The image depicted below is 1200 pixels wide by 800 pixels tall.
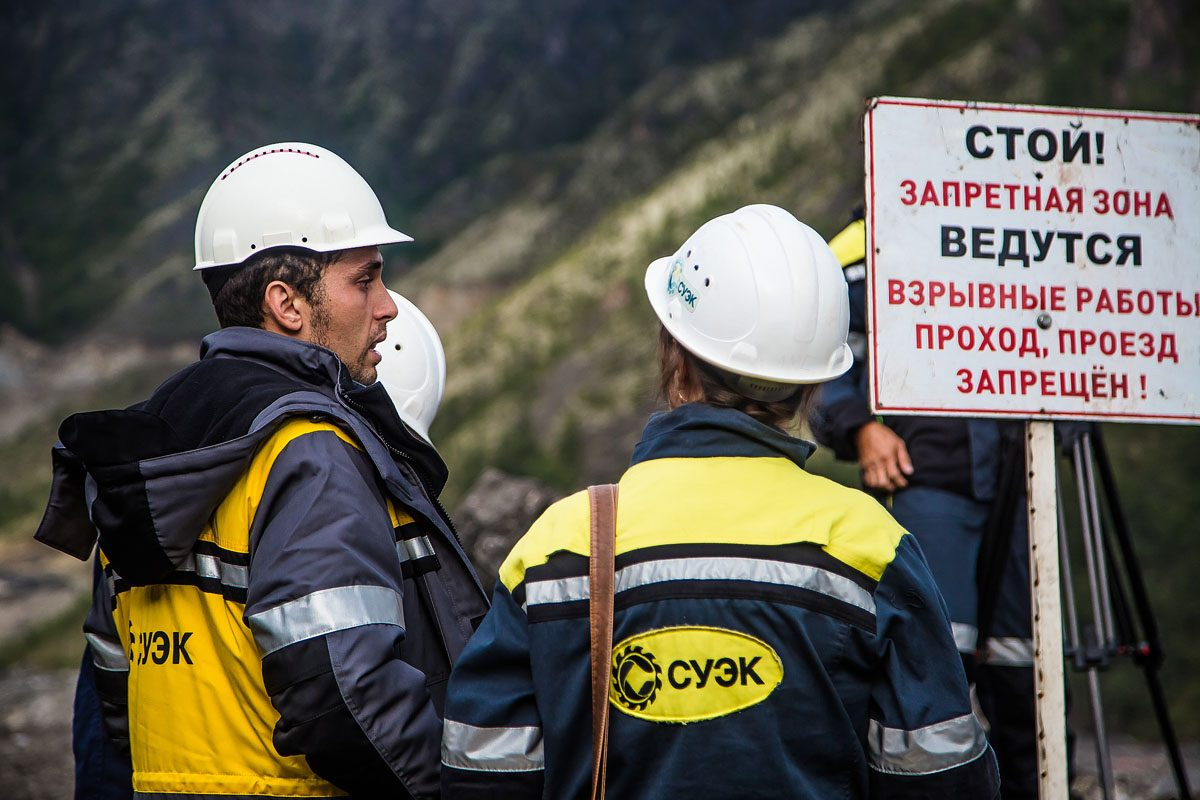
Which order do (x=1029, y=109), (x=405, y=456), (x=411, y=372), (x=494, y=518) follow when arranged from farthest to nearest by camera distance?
(x=494, y=518) → (x=411, y=372) → (x=1029, y=109) → (x=405, y=456)

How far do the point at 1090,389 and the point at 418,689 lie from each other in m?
1.73

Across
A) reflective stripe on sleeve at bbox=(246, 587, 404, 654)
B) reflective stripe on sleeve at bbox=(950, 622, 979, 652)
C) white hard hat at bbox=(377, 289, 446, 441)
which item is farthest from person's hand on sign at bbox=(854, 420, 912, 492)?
reflective stripe on sleeve at bbox=(246, 587, 404, 654)

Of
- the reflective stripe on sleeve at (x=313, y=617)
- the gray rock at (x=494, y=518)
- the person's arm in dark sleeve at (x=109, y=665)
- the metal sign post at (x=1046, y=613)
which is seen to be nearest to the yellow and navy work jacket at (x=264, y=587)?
the reflective stripe on sleeve at (x=313, y=617)

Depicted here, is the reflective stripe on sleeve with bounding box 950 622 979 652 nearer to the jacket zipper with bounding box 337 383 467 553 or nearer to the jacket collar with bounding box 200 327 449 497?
the jacket zipper with bounding box 337 383 467 553

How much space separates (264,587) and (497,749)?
0.48m

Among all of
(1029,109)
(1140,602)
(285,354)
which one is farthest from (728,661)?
(1140,602)

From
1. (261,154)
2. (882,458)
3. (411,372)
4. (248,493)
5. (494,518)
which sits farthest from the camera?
(494,518)

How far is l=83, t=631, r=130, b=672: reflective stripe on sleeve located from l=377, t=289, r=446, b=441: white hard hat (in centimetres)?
107

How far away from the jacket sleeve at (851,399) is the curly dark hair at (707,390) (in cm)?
170

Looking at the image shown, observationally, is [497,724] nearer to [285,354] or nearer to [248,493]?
[248,493]

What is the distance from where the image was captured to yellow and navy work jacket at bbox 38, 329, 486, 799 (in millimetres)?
2123

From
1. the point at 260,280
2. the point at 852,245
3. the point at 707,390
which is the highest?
the point at 852,245

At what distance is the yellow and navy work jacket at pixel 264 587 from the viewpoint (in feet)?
6.97

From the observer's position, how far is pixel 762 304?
227 centimetres
